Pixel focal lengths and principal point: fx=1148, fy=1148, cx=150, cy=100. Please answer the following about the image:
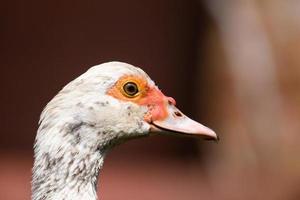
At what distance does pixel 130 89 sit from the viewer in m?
4.68

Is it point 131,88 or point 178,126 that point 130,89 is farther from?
point 178,126

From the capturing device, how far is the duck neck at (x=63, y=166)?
4438 mm

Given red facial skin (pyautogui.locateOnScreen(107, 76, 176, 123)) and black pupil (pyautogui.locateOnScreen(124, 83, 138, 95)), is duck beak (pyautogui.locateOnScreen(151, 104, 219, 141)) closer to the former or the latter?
red facial skin (pyautogui.locateOnScreen(107, 76, 176, 123))

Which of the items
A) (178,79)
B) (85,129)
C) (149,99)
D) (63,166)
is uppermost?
(178,79)

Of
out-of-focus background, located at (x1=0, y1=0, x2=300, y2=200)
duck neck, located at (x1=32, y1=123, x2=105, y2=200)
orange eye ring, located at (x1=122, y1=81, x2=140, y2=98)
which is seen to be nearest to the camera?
duck neck, located at (x1=32, y1=123, x2=105, y2=200)

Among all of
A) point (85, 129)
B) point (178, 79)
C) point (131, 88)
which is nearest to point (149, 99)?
point (131, 88)

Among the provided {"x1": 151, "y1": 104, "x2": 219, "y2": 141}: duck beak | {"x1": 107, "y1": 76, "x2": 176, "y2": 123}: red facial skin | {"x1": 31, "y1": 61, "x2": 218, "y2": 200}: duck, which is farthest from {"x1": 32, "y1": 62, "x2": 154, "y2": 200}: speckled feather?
{"x1": 151, "y1": 104, "x2": 219, "y2": 141}: duck beak

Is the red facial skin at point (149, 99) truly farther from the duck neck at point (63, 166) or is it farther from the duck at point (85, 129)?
the duck neck at point (63, 166)

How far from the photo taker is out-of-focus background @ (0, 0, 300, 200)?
32.1ft

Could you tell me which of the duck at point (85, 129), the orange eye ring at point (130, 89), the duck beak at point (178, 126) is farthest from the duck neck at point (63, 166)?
the duck beak at point (178, 126)

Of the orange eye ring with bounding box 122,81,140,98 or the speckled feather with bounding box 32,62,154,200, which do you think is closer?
the speckled feather with bounding box 32,62,154,200

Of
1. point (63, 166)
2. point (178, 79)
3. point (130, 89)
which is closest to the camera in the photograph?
point (63, 166)

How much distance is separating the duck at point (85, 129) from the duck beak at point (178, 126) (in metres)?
0.01

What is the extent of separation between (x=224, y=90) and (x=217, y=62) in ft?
0.97
